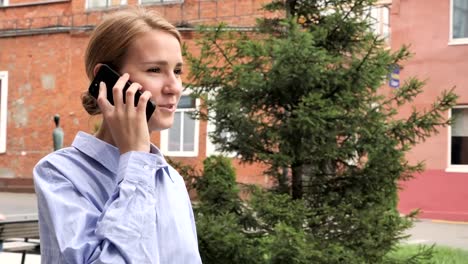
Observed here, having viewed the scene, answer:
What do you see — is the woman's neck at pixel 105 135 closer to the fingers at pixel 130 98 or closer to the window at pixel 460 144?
the fingers at pixel 130 98

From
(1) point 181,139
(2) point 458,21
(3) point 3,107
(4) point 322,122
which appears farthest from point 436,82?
(4) point 322,122

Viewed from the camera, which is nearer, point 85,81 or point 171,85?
point 171,85

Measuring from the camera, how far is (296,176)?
5.25 m

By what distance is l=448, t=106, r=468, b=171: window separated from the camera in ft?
66.6

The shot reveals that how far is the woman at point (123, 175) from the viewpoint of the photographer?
1.31m

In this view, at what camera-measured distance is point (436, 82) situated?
21.0 meters

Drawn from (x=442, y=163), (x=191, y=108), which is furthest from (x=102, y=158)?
(x=442, y=163)

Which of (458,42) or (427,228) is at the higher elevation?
(458,42)

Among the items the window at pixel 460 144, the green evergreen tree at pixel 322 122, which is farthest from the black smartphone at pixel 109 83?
the window at pixel 460 144

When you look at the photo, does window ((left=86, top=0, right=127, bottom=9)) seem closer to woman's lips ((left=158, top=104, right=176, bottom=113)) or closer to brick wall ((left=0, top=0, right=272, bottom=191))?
brick wall ((left=0, top=0, right=272, bottom=191))

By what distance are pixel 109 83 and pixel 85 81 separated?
62.0 feet

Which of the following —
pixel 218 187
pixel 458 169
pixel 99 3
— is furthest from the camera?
pixel 99 3

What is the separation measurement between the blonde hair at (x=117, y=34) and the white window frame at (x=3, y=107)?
962 inches

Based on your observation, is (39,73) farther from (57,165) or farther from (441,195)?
(57,165)
